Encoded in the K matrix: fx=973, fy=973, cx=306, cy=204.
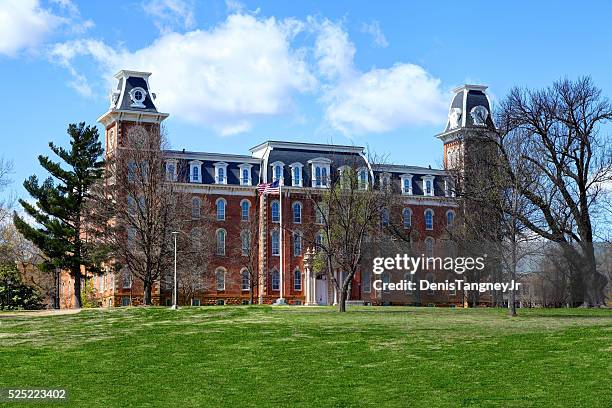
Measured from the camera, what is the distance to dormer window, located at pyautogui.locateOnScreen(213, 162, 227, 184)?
276ft

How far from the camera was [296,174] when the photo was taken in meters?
86.1

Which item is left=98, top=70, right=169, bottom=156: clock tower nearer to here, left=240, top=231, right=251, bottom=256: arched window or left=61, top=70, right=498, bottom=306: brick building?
left=61, top=70, right=498, bottom=306: brick building

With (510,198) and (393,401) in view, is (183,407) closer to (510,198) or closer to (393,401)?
(393,401)

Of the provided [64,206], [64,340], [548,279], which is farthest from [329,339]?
[64,206]

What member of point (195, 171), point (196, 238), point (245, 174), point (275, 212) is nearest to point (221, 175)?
point (245, 174)

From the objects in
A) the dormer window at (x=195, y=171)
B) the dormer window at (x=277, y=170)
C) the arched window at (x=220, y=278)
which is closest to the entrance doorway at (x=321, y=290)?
the arched window at (x=220, y=278)

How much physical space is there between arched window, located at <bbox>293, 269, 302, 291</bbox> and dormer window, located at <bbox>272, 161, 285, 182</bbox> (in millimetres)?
8319

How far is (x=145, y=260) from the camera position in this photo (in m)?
56.2

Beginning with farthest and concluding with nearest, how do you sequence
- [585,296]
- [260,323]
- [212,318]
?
1. [585,296]
2. [212,318]
3. [260,323]

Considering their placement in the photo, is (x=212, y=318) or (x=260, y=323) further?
(x=212, y=318)

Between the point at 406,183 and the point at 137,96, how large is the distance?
26920 mm

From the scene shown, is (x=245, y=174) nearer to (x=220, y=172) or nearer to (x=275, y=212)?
(x=220, y=172)

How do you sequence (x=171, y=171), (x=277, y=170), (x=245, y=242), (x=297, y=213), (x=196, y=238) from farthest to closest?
(x=297, y=213), (x=277, y=170), (x=245, y=242), (x=171, y=171), (x=196, y=238)

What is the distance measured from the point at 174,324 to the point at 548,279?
24.9m
